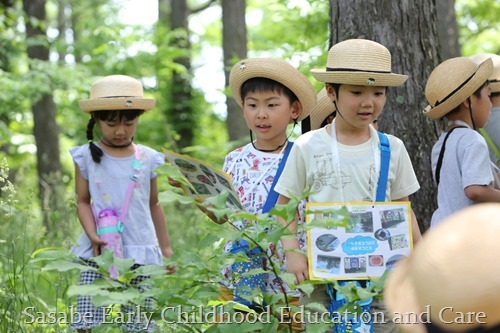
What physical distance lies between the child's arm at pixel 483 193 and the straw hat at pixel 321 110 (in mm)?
1075

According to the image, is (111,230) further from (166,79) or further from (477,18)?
(477,18)

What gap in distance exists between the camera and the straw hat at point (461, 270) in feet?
3.79

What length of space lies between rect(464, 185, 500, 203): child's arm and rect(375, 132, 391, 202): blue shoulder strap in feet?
1.86

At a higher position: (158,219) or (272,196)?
(272,196)

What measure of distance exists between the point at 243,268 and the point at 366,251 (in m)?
0.68

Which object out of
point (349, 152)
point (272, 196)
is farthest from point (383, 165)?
point (272, 196)

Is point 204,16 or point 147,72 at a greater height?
point 204,16

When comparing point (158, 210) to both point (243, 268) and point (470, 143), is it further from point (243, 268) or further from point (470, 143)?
point (470, 143)

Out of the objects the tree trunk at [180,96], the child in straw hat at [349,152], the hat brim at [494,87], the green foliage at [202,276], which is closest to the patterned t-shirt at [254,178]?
the child in straw hat at [349,152]

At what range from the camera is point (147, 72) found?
15430 mm

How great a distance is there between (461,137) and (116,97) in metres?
2.33

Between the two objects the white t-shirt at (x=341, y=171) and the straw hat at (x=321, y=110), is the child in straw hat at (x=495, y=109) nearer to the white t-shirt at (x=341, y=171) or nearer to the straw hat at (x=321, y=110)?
the straw hat at (x=321, y=110)

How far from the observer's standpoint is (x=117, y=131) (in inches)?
214

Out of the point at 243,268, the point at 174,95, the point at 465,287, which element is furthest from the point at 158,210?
the point at 174,95
